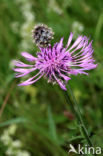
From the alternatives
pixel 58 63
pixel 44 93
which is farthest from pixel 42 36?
pixel 44 93

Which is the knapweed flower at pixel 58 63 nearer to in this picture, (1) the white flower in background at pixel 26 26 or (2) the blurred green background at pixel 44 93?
(2) the blurred green background at pixel 44 93

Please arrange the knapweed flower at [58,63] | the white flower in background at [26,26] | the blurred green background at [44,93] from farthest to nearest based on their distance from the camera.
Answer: the white flower in background at [26,26] → the blurred green background at [44,93] → the knapweed flower at [58,63]

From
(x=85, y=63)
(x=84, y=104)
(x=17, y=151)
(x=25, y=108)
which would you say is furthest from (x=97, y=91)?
(x=85, y=63)

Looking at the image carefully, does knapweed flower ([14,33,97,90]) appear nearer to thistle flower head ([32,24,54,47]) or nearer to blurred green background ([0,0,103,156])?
thistle flower head ([32,24,54,47])

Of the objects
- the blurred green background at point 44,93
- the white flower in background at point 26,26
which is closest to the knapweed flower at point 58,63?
the blurred green background at point 44,93

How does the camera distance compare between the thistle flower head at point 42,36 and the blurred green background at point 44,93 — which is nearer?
the thistle flower head at point 42,36

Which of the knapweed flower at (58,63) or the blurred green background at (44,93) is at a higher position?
the blurred green background at (44,93)

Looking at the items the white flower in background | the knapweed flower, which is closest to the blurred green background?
the white flower in background
